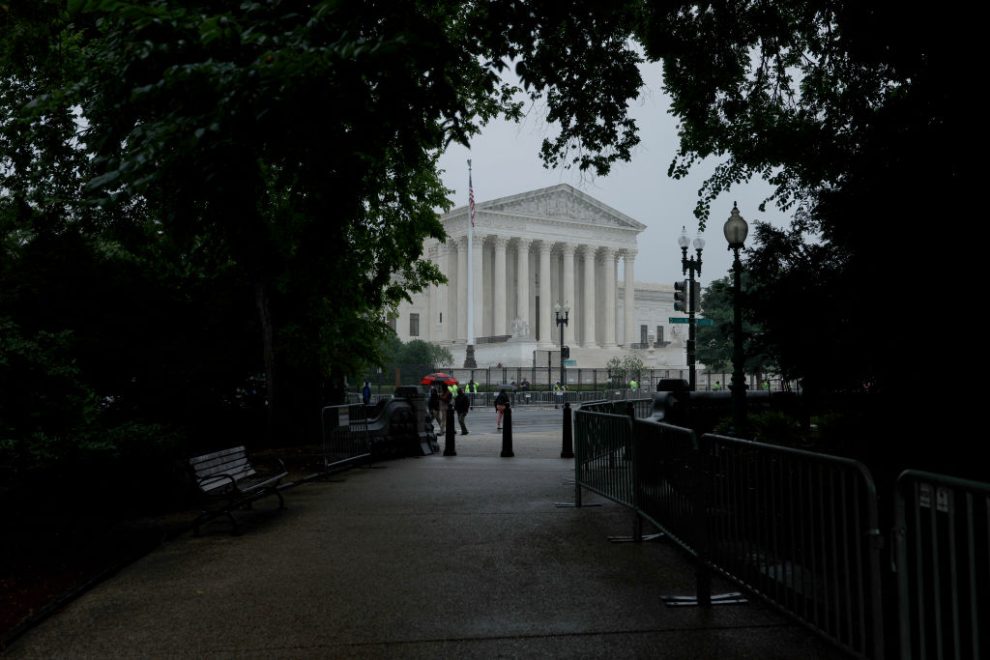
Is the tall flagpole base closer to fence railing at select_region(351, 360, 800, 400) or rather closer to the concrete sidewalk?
fence railing at select_region(351, 360, 800, 400)

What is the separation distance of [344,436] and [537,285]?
8571 cm

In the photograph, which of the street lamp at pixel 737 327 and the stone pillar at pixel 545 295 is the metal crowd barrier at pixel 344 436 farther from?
the stone pillar at pixel 545 295

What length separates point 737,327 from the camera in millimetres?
13586

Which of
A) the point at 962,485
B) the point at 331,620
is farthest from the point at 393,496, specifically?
the point at 962,485

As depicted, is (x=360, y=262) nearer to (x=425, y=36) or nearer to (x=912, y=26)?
(x=425, y=36)

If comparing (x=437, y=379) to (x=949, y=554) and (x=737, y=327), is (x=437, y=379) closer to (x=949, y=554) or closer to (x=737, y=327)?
(x=737, y=327)

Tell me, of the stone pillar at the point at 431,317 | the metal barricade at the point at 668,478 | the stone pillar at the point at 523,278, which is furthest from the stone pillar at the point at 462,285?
the metal barricade at the point at 668,478

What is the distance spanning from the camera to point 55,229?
49.5 feet

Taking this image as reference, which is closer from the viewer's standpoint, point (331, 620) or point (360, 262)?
point (331, 620)

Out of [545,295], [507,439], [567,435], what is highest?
[545,295]

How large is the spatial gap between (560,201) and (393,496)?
8611 centimetres

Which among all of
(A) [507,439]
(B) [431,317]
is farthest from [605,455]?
(B) [431,317]

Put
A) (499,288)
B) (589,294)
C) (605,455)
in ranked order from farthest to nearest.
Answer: (589,294) → (499,288) → (605,455)

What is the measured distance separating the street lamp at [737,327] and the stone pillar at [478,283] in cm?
7142
